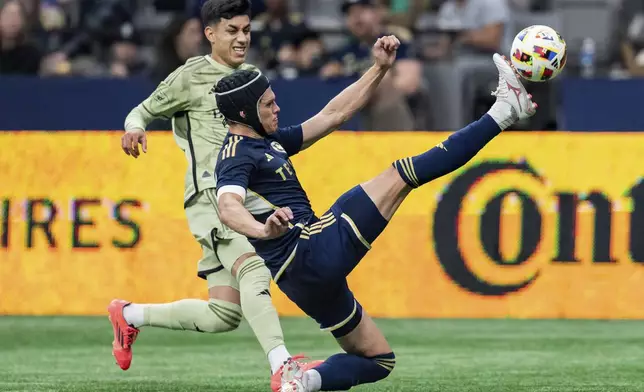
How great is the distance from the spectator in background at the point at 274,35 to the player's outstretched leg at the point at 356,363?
7306 millimetres

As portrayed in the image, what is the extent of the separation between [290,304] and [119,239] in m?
1.63

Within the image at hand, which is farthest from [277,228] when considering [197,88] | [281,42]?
[281,42]

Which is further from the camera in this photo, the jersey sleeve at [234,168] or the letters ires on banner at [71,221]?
the letters ires on banner at [71,221]

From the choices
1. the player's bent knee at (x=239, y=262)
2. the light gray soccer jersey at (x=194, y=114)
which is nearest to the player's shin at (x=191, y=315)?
the player's bent knee at (x=239, y=262)

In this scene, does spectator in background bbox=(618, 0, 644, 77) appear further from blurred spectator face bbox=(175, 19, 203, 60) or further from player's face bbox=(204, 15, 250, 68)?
player's face bbox=(204, 15, 250, 68)

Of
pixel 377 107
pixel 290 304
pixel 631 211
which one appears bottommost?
pixel 290 304

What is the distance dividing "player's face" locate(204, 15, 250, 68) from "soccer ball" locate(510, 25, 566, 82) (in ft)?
5.61

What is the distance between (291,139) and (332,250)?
0.96 metres

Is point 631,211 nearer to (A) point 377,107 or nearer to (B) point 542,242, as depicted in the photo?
(B) point 542,242

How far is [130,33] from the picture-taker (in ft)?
51.3

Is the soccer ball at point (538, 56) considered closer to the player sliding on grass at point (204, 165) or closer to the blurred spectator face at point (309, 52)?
the player sliding on grass at point (204, 165)

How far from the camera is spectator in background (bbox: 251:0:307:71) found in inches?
572

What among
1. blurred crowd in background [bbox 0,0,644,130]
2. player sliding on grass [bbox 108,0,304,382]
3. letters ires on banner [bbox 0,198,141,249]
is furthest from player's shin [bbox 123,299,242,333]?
blurred crowd in background [bbox 0,0,644,130]

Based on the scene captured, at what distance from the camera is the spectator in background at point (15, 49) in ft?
48.4
